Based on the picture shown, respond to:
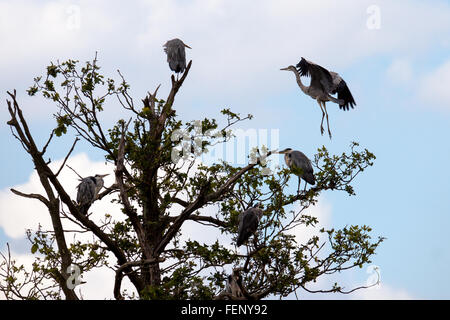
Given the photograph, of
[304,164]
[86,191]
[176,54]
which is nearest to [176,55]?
[176,54]

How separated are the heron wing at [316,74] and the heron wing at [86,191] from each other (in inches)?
227

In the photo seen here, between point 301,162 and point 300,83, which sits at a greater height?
point 300,83

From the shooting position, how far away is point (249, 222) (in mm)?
10773

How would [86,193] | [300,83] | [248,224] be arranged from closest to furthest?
[248,224] → [86,193] → [300,83]

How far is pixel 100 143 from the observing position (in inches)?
530

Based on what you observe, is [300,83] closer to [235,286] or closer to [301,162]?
[301,162]

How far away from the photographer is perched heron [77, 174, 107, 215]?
42.2 ft

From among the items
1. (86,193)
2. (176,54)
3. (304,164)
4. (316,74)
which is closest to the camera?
(86,193)

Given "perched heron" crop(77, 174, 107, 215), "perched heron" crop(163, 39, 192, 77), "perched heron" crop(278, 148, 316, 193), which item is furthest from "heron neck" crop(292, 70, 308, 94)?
"perched heron" crop(77, 174, 107, 215)

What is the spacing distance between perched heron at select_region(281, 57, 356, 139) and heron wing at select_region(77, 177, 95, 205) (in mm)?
5668

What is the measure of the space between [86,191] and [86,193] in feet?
0.15

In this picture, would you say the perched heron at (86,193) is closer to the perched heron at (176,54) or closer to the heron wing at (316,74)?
the perched heron at (176,54)

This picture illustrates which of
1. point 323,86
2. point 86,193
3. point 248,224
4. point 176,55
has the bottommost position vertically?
point 248,224
